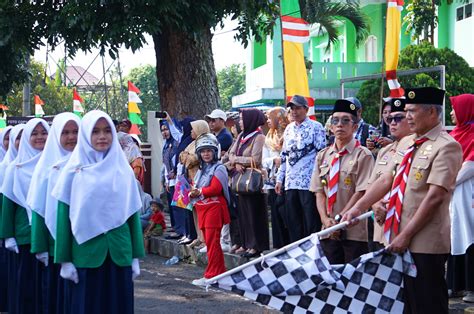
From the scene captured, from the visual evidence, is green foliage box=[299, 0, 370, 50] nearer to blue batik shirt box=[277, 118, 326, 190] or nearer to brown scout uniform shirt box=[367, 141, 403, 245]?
blue batik shirt box=[277, 118, 326, 190]

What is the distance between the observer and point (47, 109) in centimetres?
5000

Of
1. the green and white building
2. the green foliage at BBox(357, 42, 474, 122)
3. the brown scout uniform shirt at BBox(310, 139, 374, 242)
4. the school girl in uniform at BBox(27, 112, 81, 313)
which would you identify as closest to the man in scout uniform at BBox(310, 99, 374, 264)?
the brown scout uniform shirt at BBox(310, 139, 374, 242)

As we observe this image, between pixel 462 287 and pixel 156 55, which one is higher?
pixel 156 55

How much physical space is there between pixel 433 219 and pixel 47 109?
46.3 metres

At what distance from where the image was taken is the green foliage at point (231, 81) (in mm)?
83912

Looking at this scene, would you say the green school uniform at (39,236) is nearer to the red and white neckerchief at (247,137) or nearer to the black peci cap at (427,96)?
the black peci cap at (427,96)

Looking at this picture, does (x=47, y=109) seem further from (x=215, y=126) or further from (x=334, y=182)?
(x=334, y=182)

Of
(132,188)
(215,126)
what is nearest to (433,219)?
(132,188)

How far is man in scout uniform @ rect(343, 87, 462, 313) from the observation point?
5.55 metres

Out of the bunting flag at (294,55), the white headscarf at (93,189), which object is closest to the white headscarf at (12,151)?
the white headscarf at (93,189)

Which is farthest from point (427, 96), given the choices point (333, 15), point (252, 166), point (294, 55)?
point (333, 15)

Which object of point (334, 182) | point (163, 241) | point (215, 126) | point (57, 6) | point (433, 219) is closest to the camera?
point (433, 219)

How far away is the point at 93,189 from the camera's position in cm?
611

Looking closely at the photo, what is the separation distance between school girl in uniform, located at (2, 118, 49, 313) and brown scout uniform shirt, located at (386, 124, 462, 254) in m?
3.54
